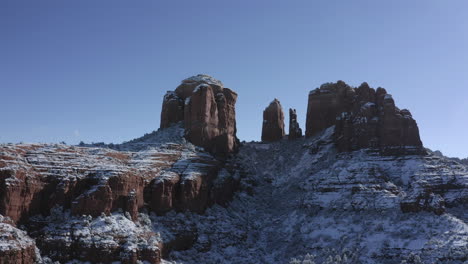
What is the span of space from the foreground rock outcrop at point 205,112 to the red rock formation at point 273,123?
79.7 feet

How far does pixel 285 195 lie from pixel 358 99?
26.9 meters

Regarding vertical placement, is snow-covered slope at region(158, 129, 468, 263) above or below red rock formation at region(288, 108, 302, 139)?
below

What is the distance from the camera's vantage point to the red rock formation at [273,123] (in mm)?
147375

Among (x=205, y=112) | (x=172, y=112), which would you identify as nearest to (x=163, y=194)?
(x=205, y=112)

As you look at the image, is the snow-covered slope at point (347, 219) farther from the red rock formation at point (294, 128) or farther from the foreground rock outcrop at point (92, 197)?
the red rock formation at point (294, 128)

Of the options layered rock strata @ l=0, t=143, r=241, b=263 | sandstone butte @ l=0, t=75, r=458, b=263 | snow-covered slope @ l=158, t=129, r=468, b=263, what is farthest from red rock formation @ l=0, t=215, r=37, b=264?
snow-covered slope @ l=158, t=129, r=468, b=263

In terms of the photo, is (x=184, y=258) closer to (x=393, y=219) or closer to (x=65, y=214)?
(x=65, y=214)

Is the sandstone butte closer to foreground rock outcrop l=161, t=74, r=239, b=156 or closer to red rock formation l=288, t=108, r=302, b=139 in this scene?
foreground rock outcrop l=161, t=74, r=239, b=156

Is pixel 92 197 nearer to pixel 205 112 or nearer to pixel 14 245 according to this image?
pixel 14 245

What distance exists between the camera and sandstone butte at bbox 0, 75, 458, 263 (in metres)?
69.4

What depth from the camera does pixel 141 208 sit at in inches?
3285

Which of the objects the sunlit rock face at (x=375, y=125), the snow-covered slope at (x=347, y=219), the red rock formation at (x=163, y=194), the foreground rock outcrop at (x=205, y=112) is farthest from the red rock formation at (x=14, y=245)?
the sunlit rock face at (x=375, y=125)

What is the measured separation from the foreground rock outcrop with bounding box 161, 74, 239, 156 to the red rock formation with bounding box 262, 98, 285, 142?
2429 cm

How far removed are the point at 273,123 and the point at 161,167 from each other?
205 feet
